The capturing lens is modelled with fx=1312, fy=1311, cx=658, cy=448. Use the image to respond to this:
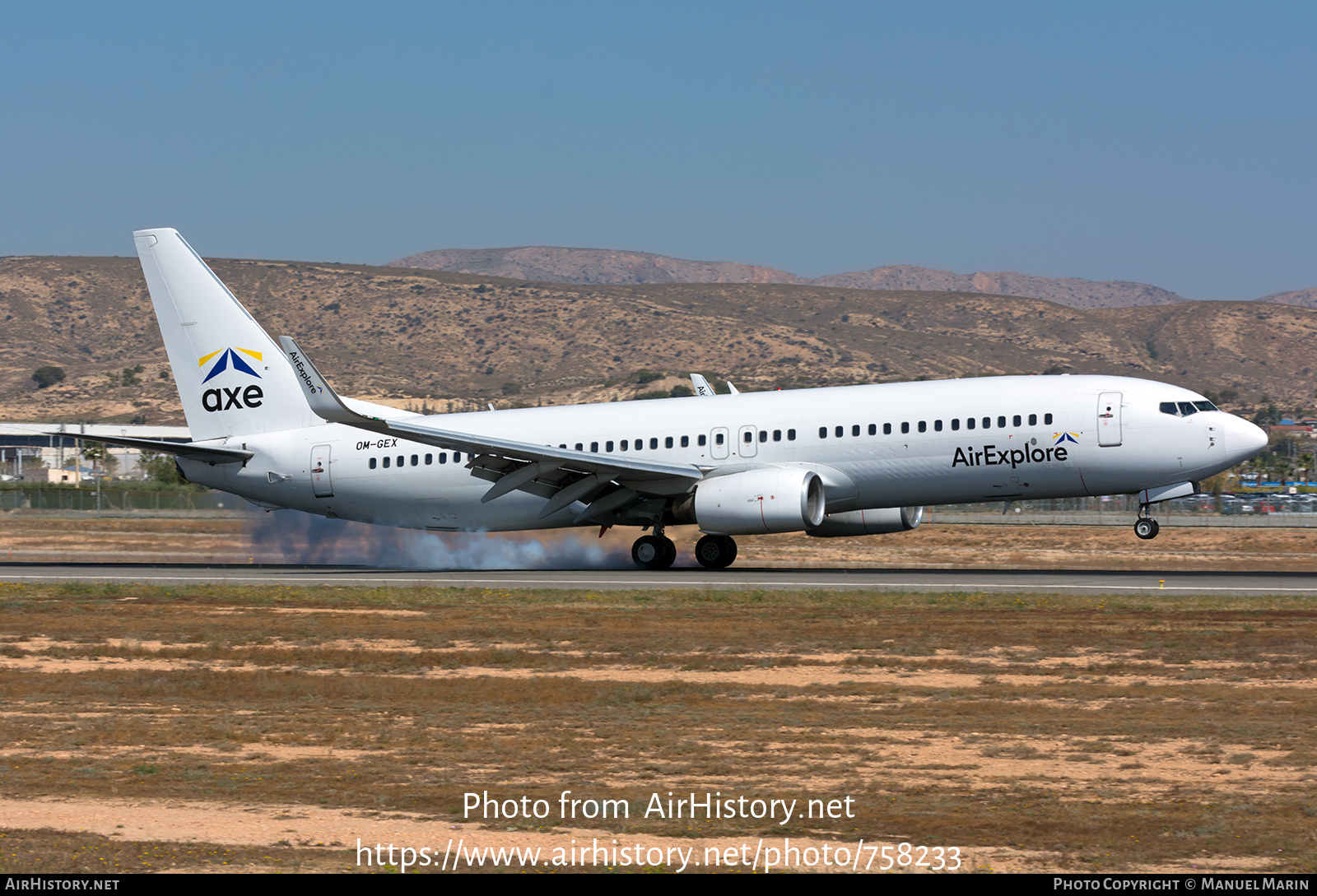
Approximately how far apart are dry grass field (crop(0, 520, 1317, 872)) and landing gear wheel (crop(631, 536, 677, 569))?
8.54 meters

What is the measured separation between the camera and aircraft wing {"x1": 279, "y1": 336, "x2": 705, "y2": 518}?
29.9 m

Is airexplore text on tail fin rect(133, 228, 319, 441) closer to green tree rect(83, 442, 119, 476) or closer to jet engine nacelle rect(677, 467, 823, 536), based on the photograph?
jet engine nacelle rect(677, 467, 823, 536)

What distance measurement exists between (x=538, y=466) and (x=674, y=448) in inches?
135

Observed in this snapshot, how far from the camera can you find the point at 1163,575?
30750mm

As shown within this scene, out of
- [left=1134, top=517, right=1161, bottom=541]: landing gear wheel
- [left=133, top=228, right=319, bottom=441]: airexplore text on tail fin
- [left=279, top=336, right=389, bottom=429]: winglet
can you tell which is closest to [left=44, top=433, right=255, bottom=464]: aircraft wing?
[left=133, top=228, right=319, bottom=441]: airexplore text on tail fin

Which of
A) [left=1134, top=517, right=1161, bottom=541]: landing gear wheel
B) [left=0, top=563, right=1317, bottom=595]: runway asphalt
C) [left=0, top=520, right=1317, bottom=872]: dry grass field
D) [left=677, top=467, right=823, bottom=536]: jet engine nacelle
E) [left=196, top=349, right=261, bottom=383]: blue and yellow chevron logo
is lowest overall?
[left=0, top=520, right=1317, bottom=872]: dry grass field

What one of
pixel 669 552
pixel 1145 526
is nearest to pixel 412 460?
pixel 669 552

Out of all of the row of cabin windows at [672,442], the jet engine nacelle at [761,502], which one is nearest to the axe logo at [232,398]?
the row of cabin windows at [672,442]

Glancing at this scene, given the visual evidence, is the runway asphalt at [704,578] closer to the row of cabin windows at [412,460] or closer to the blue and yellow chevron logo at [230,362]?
the row of cabin windows at [412,460]

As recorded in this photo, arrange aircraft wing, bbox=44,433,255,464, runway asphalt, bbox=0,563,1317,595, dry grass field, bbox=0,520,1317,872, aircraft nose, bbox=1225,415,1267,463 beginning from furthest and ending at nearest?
aircraft wing, bbox=44,433,255,464 → aircraft nose, bbox=1225,415,1267,463 → runway asphalt, bbox=0,563,1317,595 → dry grass field, bbox=0,520,1317,872

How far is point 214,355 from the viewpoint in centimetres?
3578

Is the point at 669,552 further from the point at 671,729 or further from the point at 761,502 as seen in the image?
the point at 671,729
